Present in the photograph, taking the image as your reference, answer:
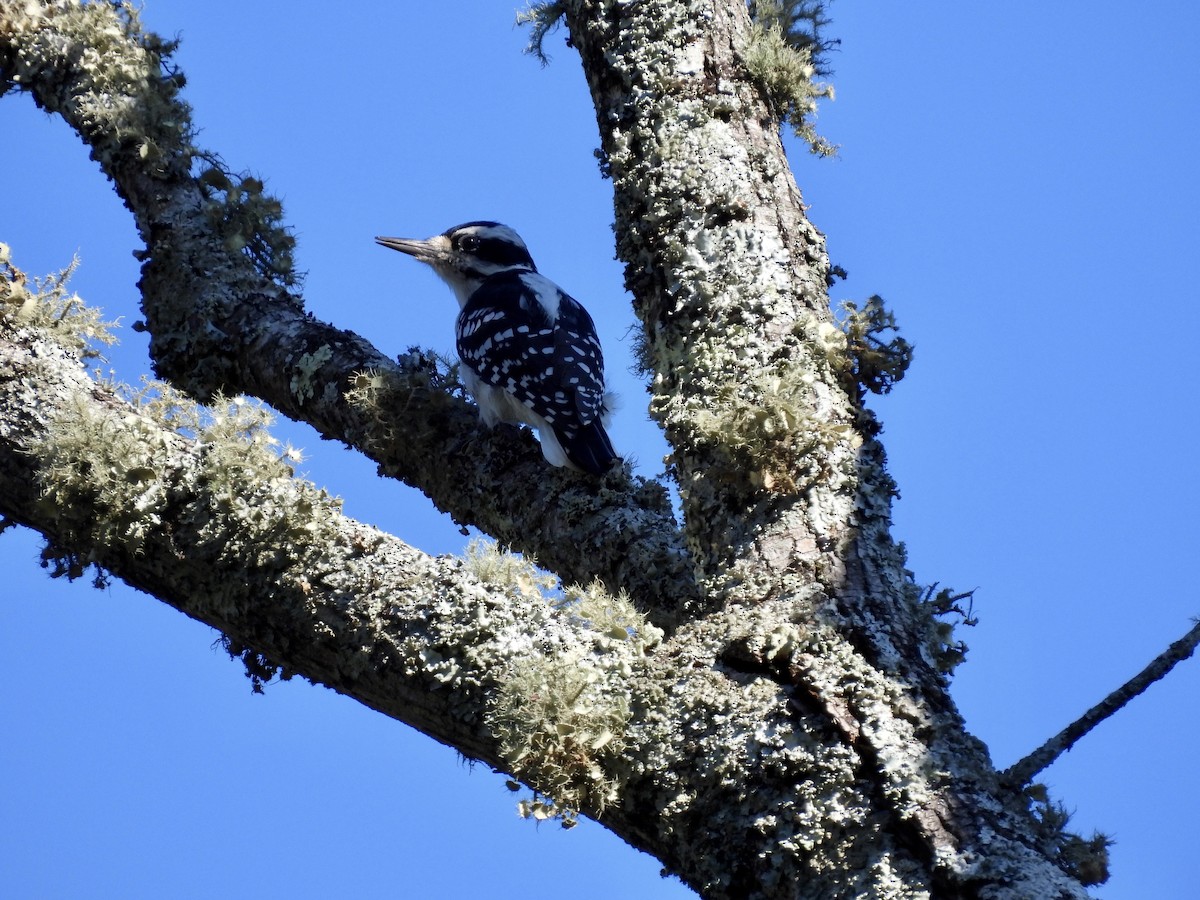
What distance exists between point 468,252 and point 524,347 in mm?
1480

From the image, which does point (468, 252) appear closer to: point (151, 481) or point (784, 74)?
point (784, 74)

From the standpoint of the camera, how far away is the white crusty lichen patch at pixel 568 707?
2.16 metres

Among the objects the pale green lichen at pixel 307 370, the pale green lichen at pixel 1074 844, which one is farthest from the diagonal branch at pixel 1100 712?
the pale green lichen at pixel 307 370

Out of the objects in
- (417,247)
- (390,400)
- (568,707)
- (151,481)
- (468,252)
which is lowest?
(568,707)

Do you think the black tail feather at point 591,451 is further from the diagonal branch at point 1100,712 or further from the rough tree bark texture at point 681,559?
the diagonal branch at point 1100,712

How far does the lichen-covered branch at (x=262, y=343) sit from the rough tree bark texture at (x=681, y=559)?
0.05 feet

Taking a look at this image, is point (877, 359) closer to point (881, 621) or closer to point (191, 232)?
point (881, 621)

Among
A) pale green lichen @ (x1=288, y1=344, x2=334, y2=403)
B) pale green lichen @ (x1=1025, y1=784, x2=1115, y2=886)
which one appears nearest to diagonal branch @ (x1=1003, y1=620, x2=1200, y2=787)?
pale green lichen @ (x1=1025, y1=784, x2=1115, y2=886)

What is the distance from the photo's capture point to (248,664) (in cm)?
270

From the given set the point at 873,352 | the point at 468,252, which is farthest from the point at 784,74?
the point at 468,252

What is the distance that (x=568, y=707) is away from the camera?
219 centimetres

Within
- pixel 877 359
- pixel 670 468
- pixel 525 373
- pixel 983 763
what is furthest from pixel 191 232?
pixel 983 763

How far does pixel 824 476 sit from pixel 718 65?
1355 millimetres

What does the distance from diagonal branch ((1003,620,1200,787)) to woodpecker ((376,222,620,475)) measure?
1.59 meters
